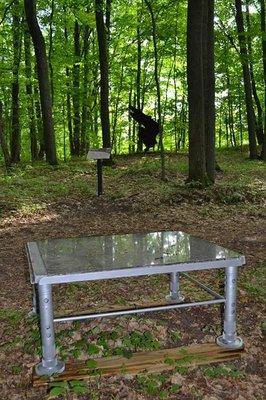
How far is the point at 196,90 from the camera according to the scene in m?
9.87

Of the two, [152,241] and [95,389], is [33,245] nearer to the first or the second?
[152,241]

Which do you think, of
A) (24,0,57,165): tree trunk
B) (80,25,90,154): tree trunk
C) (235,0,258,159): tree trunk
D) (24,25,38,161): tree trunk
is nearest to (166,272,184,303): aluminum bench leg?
(24,0,57,165): tree trunk

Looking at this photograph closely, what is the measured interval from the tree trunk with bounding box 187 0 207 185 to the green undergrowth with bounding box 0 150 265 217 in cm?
59

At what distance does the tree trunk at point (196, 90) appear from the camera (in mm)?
9680

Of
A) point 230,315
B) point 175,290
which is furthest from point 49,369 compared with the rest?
point 175,290

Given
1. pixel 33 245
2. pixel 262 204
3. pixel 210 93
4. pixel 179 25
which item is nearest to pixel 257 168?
pixel 210 93

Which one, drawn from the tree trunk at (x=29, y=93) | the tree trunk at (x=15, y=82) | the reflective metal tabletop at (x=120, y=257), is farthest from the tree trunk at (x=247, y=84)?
the reflective metal tabletop at (x=120, y=257)

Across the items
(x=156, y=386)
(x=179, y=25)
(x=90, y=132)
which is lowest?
(x=156, y=386)

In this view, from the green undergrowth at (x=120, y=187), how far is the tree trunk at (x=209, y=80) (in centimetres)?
95

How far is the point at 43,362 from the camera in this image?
10.2 feet

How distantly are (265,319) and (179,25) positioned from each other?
1884cm

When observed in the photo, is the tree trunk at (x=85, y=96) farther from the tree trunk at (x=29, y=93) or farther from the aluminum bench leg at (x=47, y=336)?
the aluminum bench leg at (x=47, y=336)

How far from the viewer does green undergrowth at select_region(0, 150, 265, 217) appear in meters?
9.48

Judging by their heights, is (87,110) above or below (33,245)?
above
